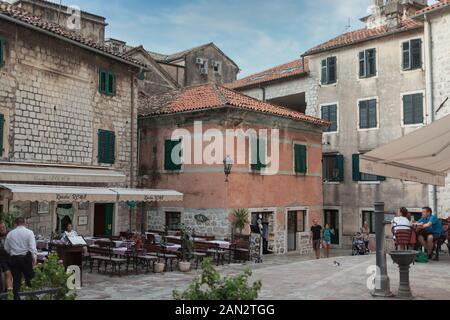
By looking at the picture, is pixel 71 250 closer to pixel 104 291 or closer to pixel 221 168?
pixel 104 291

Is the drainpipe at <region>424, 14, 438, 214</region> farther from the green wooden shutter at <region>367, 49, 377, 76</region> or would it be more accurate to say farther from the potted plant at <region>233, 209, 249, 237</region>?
the potted plant at <region>233, 209, 249, 237</region>

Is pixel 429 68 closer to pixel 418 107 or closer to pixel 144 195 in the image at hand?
pixel 418 107

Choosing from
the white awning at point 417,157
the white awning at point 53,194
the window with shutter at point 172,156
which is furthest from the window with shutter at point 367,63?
the white awning at point 53,194

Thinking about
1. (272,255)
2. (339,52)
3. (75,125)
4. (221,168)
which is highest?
(339,52)

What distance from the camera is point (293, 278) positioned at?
11.6m

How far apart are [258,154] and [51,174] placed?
27.7 ft

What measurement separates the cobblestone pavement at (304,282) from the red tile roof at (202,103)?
719 cm

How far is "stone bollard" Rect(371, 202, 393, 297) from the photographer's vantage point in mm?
8383

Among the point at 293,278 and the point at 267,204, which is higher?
the point at 267,204

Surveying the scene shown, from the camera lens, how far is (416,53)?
23984 millimetres

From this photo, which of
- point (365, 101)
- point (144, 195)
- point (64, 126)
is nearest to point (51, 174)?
point (144, 195)

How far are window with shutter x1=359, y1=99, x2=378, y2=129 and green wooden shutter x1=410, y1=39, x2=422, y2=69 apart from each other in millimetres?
2580
